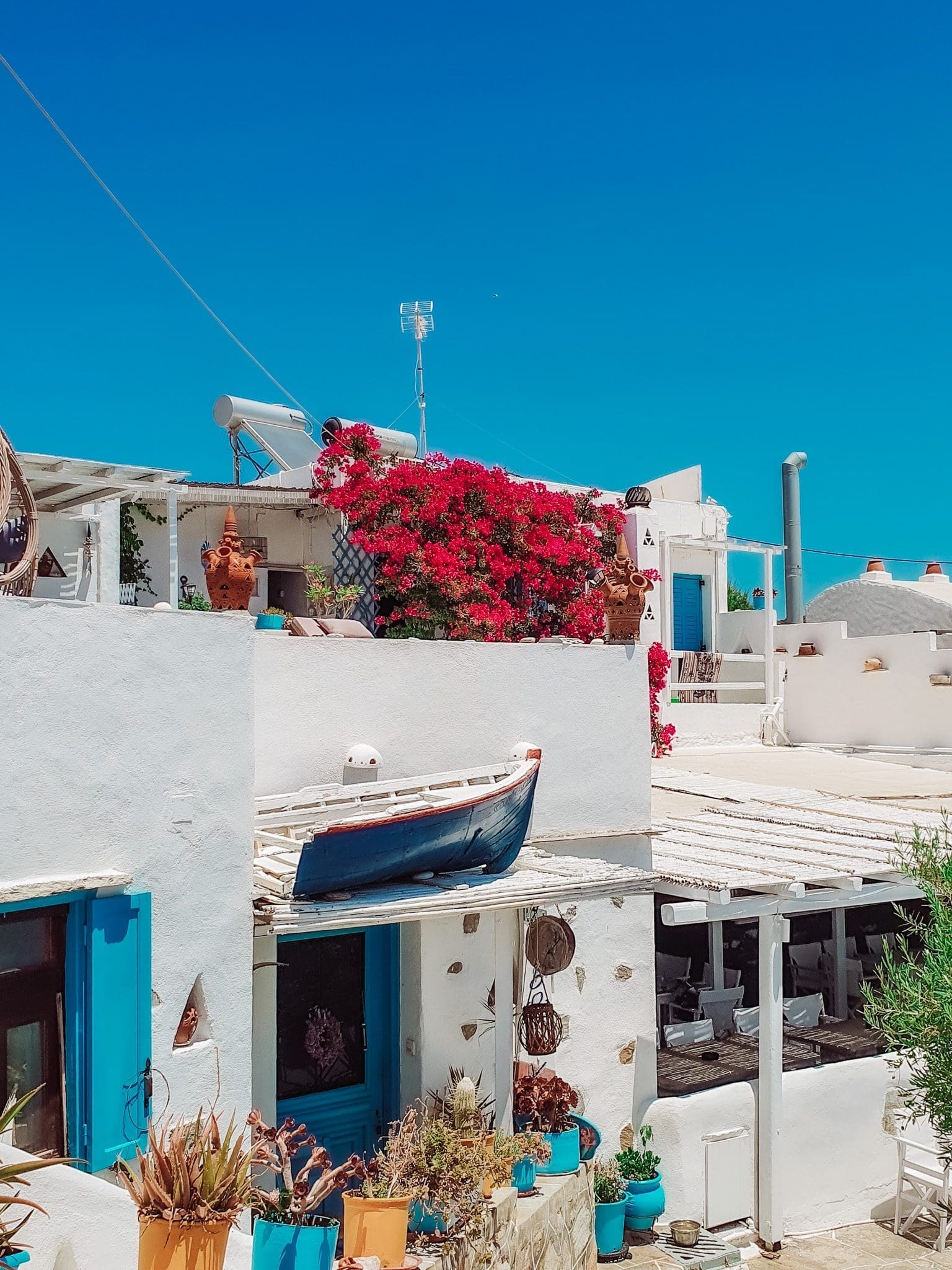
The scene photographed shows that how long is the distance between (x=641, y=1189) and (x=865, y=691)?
50.7 feet

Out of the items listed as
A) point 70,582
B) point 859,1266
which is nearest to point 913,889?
point 859,1266

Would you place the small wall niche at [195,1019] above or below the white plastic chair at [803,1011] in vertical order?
above

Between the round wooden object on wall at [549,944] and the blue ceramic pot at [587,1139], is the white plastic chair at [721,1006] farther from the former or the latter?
the round wooden object on wall at [549,944]

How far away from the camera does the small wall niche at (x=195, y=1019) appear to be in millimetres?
9516

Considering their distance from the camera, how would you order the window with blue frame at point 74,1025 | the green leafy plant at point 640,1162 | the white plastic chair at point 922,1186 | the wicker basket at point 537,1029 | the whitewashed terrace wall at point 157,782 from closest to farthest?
the whitewashed terrace wall at point 157,782, the window with blue frame at point 74,1025, the wicker basket at point 537,1029, the green leafy plant at point 640,1162, the white plastic chair at point 922,1186

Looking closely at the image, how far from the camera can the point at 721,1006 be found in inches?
768

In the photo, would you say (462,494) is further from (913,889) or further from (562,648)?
(913,889)

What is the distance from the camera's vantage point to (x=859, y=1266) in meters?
14.9

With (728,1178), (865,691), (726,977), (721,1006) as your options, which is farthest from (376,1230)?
(865,691)

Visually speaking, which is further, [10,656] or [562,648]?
[562,648]

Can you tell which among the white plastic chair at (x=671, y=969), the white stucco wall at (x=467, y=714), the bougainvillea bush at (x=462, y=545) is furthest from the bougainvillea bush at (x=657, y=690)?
the white plastic chair at (x=671, y=969)

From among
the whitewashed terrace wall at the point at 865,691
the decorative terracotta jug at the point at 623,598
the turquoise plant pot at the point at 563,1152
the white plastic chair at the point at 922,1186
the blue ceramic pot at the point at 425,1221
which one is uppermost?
the decorative terracotta jug at the point at 623,598

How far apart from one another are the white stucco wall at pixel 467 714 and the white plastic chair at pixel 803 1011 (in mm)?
6393

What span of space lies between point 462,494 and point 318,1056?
978 cm
